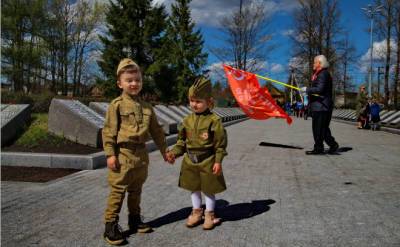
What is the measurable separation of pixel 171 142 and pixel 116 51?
91.3ft

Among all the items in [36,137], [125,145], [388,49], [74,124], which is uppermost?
[388,49]

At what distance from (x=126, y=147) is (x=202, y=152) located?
0.76 metres

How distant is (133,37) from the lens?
122 ft

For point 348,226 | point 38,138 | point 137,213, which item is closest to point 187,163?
point 137,213

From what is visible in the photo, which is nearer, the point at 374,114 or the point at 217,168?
the point at 217,168

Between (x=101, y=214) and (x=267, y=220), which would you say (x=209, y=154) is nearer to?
(x=267, y=220)

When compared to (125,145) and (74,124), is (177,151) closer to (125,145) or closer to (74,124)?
(125,145)

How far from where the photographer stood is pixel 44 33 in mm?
41062

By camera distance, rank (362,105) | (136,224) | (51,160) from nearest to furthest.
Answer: (136,224)
(51,160)
(362,105)

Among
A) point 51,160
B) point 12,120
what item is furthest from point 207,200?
point 12,120

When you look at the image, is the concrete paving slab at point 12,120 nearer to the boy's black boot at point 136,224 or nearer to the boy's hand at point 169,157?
the boy's black boot at point 136,224

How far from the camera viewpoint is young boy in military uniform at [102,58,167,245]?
3584 mm

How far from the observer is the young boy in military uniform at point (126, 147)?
358cm

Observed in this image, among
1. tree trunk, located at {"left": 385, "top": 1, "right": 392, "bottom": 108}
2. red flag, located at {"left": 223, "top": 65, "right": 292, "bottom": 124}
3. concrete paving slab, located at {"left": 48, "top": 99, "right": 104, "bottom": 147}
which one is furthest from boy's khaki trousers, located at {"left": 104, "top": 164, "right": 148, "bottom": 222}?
tree trunk, located at {"left": 385, "top": 1, "right": 392, "bottom": 108}
